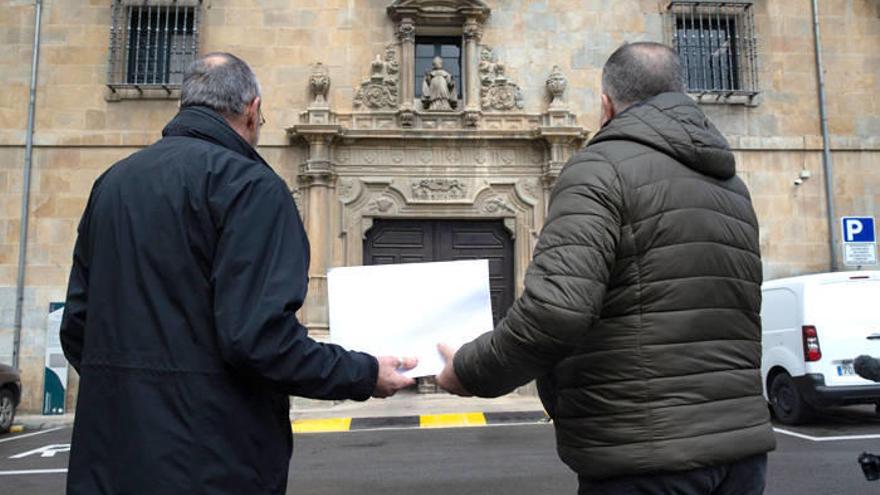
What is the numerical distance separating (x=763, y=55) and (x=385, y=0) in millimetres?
7851

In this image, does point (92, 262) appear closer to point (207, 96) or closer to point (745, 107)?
point (207, 96)

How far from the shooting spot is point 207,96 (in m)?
2.23

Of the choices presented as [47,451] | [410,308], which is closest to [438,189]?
[47,451]

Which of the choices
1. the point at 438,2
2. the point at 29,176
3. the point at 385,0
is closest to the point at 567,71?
the point at 438,2

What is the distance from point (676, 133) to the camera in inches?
83.1

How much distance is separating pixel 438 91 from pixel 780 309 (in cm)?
739

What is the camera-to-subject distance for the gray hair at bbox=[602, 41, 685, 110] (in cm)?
227

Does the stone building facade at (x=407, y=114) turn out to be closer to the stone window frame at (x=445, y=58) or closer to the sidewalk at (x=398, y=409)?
the stone window frame at (x=445, y=58)

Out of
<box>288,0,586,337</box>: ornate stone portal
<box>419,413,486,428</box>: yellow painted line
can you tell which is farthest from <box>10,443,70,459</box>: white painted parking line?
<box>288,0,586,337</box>: ornate stone portal

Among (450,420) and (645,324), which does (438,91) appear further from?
(645,324)

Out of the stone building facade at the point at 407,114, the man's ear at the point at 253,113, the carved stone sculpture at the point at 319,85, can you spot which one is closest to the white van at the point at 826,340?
the stone building facade at the point at 407,114

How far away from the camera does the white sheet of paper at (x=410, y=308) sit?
2400mm

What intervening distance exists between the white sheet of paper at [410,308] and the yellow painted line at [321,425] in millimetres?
8385

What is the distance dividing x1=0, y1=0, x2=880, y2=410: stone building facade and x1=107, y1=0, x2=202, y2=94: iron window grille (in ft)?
0.13
